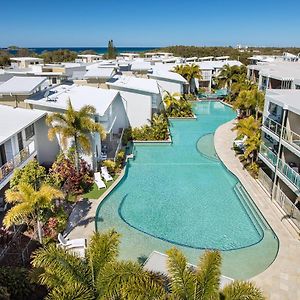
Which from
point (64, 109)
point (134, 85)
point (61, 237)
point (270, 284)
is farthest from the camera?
point (134, 85)

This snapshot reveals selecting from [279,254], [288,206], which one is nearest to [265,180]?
[288,206]

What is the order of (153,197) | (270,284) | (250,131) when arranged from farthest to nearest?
(250,131), (153,197), (270,284)

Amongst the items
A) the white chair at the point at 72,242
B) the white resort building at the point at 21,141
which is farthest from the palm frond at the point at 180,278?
the white resort building at the point at 21,141

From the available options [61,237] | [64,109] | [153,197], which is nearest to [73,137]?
[64,109]

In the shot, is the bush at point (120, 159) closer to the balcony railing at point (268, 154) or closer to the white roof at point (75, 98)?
the white roof at point (75, 98)

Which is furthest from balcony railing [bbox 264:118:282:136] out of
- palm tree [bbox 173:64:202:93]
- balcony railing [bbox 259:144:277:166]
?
palm tree [bbox 173:64:202:93]

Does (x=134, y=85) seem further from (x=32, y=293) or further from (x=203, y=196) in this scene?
(x=32, y=293)

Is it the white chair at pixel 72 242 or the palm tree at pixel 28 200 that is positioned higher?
the palm tree at pixel 28 200
